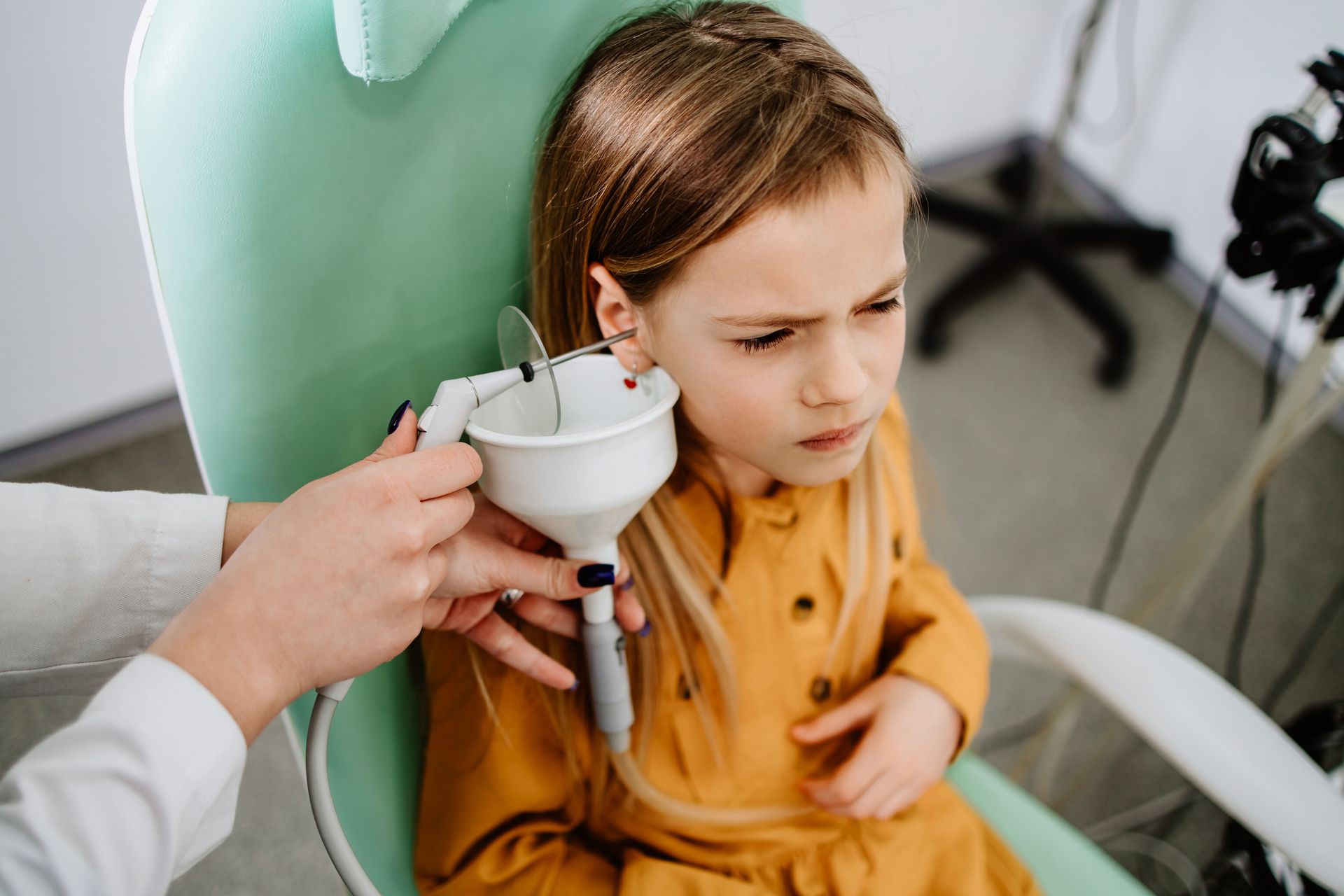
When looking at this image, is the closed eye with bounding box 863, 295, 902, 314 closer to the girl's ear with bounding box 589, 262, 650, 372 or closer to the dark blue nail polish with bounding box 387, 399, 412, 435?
the girl's ear with bounding box 589, 262, 650, 372

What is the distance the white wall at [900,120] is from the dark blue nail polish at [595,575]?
0.37 meters

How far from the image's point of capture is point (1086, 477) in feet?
5.68

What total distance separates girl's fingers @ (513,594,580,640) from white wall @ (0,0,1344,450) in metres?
0.43

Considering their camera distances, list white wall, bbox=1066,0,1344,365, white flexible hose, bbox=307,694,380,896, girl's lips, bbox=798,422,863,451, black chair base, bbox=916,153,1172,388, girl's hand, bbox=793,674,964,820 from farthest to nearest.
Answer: black chair base, bbox=916,153,1172,388 < white wall, bbox=1066,0,1344,365 < girl's hand, bbox=793,674,964,820 < girl's lips, bbox=798,422,863,451 < white flexible hose, bbox=307,694,380,896

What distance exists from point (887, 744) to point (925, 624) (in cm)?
13

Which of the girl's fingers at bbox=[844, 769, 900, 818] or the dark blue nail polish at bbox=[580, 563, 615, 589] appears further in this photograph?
the girl's fingers at bbox=[844, 769, 900, 818]

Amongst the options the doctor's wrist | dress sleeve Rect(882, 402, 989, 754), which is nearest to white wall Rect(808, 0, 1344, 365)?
dress sleeve Rect(882, 402, 989, 754)

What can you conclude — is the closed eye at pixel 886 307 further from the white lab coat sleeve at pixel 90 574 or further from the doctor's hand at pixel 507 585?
the white lab coat sleeve at pixel 90 574

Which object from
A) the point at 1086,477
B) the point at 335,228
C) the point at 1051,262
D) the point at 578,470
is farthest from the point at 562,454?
the point at 1051,262

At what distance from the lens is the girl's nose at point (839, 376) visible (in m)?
0.61

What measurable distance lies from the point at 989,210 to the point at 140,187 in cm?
189

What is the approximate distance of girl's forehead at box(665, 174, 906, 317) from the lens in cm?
59

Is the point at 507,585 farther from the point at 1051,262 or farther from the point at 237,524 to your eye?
the point at 1051,262

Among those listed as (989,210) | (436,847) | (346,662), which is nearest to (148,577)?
(346,662)
